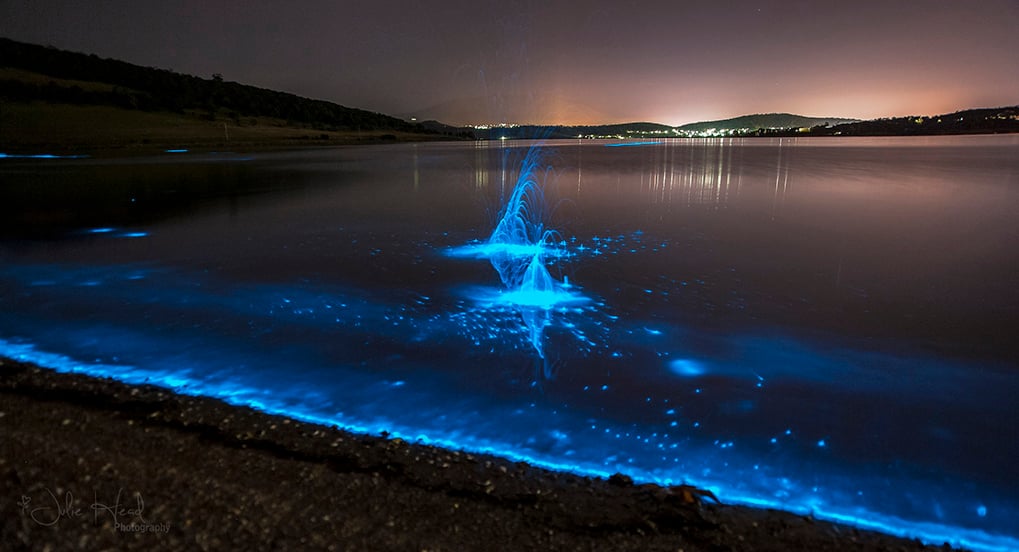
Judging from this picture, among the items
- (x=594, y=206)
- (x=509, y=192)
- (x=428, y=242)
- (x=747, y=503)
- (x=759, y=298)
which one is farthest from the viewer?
(x=509, y=192)

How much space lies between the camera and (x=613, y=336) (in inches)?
239

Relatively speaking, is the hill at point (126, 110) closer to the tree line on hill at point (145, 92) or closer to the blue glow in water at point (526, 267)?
the tree line on hill at point (145, 92)

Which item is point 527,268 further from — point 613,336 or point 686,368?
point 686,368

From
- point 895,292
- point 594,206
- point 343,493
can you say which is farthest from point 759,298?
point 594,206

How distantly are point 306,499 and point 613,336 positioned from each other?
3.94 metres

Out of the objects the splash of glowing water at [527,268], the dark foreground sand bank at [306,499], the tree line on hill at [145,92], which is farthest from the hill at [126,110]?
the dark foreground sand bank at [306,499]

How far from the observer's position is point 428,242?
11.2m

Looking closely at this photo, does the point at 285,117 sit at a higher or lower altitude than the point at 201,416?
higher

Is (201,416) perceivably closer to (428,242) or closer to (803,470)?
(803,470)

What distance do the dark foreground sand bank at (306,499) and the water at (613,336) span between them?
434 mm

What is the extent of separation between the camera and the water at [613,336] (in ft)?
12.4

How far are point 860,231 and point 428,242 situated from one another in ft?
30.3

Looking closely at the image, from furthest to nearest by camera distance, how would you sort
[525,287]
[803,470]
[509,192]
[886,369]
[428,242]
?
[509,192] → [428,242] → [525,287] → [886,369] → [803,470]

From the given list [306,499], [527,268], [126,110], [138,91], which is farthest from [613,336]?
[138,91]
